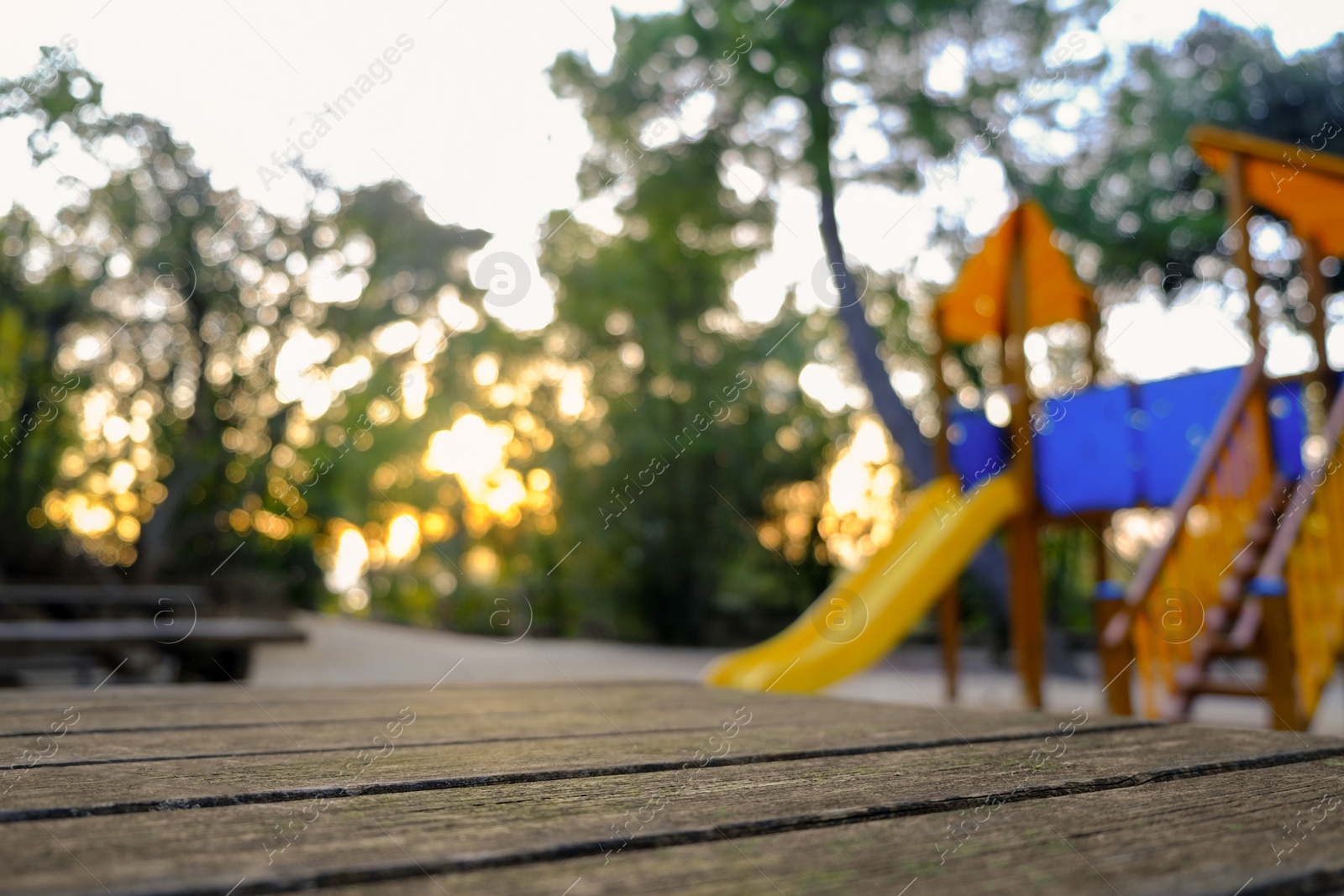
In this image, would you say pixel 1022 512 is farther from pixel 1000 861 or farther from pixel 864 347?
pixel 1000 861

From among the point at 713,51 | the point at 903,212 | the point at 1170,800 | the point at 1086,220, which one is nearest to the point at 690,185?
the point at 713,51

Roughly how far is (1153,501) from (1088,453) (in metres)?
0.42

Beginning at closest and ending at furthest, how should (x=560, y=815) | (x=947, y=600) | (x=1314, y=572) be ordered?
(x=560, y=815) < (x=1314, y=572) < (x=947, y=600)

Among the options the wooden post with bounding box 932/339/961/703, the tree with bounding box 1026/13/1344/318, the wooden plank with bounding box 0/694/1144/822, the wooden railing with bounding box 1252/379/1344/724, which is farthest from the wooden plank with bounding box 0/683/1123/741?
the tree with bounding box 1026/13/1344/318

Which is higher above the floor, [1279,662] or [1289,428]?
[1289,428]

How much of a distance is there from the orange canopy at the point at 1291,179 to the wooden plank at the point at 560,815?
4.08 m

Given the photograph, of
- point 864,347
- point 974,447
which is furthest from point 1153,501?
point 864,347

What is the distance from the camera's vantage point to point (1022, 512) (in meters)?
5.82

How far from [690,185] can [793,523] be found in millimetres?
4538

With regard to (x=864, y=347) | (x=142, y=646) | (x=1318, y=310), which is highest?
(x=864, y=347)

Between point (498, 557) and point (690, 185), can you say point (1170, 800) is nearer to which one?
point (690, 185)

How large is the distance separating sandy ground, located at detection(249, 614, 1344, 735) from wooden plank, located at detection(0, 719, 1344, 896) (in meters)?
4.25

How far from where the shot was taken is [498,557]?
1761 centimetres

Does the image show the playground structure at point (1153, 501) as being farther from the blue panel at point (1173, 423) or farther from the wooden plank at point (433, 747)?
the wooden plank at point (433, 747)
